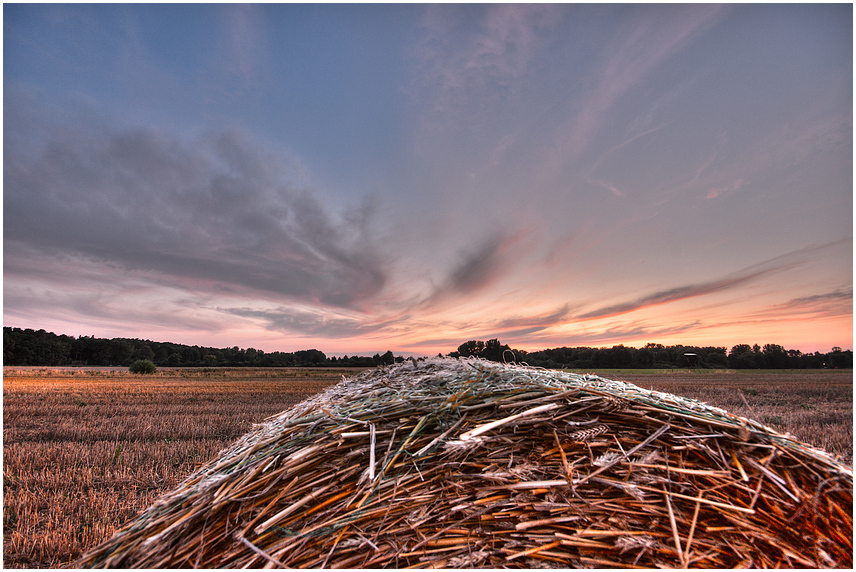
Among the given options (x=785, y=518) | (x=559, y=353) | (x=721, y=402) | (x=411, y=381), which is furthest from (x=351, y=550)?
(x=559, y=353)

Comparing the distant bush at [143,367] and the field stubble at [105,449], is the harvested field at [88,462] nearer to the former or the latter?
the field stubble at [105,449]

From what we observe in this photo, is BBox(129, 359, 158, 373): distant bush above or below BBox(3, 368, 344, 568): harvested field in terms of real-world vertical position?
above

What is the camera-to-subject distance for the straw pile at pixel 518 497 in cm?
206

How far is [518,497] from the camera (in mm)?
2162

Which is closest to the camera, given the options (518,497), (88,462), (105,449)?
(518,497)

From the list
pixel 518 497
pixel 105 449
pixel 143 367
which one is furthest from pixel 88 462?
pixel 143 367

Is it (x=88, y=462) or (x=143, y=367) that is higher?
(x=143, y=367)

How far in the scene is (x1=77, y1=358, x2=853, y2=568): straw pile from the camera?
2057 mm

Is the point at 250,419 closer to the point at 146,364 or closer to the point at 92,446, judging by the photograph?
the point at 92,446

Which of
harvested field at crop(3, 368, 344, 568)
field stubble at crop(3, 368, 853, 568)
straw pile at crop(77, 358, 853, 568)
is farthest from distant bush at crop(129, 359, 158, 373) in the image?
straw pile at crop(77, 358, 853, 568)

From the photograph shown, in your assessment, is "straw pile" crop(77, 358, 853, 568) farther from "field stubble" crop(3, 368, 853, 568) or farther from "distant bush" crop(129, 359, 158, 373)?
"distant bush" crop(129, 359, 158, 373)

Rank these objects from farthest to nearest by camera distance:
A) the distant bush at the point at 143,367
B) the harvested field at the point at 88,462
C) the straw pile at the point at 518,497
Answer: the distant bush at the point at 143,367
the harvested field at the point at 88,462
the straw pile at the point at 518,497

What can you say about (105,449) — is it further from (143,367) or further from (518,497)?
(143,367)

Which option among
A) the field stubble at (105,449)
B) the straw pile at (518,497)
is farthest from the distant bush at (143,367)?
the straw pile at (518,497)
